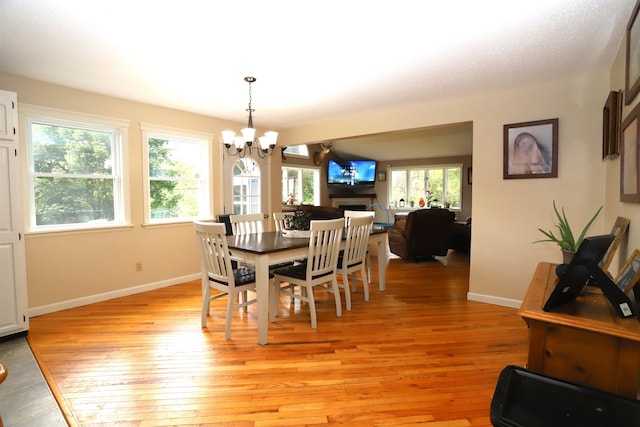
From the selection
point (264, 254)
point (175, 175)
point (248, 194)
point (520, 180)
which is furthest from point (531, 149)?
point (175, 175)

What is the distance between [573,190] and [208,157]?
14.3 feet

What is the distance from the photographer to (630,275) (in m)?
1.47

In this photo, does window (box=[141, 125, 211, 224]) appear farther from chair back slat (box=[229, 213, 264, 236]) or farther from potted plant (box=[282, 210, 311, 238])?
potted plant (box=[282, 210, 311, 238])

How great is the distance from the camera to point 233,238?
3.30 metres

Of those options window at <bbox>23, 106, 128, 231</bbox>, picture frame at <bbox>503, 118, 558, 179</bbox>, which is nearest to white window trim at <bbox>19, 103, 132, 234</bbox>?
window at <bbox>23, 106, 128, 231</bbox>

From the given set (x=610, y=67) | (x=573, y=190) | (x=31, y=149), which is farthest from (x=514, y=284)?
(x=31, y=149)

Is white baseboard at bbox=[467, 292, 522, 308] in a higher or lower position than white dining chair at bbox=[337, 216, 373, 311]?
lower

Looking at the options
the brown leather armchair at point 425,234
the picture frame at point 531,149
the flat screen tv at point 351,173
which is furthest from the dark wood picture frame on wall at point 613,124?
the flat screen tv at point 351,173

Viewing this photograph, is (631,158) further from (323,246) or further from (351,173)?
(351,173)

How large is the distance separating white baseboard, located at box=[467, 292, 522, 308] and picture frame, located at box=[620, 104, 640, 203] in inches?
70.8

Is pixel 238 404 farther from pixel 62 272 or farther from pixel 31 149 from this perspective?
pixel 31 149

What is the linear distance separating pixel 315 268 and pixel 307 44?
1.85 m

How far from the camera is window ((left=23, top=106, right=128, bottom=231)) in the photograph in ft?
10.8

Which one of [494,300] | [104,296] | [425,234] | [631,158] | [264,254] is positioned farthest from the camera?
[425,234]
